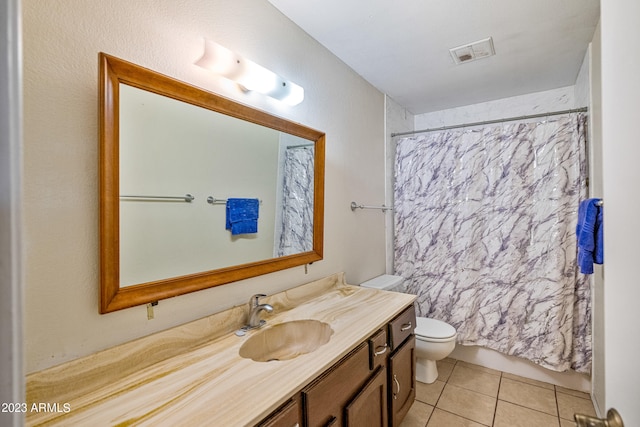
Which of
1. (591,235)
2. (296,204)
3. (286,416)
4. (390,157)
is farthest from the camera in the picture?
(390,157)

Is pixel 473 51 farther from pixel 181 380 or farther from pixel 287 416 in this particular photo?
pixel 181 380

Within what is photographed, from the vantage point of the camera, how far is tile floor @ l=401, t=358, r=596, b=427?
6.24 ft

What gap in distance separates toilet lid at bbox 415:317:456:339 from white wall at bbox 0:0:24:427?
2.29 m

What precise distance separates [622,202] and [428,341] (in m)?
1.87

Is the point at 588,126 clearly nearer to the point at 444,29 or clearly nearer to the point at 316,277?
the point at 444,29

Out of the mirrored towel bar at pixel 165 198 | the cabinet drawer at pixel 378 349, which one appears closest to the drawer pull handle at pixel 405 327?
the cabinet drawer at pixel 378 349

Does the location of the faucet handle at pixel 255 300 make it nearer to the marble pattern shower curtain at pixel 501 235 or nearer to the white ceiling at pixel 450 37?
the white ceiling at pixel 450 37

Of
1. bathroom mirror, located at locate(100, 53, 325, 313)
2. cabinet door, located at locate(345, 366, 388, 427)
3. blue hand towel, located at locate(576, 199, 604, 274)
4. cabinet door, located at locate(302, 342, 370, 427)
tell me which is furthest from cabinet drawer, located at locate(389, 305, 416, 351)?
blue hand towel, located at locate(576, 199, 604, 274)

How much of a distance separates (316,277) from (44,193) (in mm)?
1381

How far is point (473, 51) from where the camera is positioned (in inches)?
80.8

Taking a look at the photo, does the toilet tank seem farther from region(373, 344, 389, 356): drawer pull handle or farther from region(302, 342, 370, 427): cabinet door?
region(302, 342, 370, 427): cabinet door

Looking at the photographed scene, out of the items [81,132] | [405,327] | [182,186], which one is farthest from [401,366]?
[81,132]

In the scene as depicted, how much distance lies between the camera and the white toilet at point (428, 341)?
2.16 m

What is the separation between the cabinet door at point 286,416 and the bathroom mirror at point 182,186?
57cm
